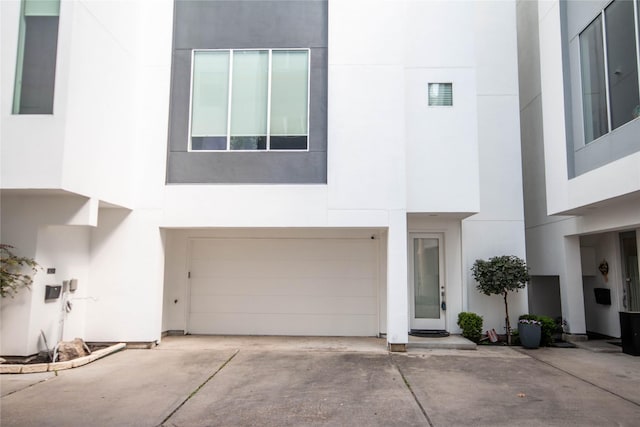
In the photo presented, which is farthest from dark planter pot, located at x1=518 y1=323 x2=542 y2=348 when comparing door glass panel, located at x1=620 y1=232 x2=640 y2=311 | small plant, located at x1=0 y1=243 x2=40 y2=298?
small plant, located at x1=0 y1=243 x2=40 y2=298

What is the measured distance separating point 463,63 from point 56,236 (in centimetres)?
837

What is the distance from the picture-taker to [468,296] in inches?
383

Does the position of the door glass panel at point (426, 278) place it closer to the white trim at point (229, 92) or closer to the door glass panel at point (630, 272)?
the door glass panel at point (630, 272)

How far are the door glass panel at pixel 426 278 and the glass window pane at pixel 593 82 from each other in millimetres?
3683

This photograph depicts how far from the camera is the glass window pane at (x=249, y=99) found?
8.64m

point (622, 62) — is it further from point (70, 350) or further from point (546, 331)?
point (70, 350)

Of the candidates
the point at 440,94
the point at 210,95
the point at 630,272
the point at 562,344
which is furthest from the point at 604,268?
the point at 210,95

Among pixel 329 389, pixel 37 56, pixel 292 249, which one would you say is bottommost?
pixel 329 389

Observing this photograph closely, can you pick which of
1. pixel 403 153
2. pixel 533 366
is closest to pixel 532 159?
pixel 403 153

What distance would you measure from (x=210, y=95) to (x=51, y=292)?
451 centimetres

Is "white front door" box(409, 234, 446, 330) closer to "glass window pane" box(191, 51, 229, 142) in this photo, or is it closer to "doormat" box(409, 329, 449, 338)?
"doormat" box(409, 329, 449, 338)

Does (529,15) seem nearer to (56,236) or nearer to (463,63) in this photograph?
(463,63)

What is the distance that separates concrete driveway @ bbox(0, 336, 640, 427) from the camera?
16.2 feet

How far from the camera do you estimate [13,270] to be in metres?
7.04
